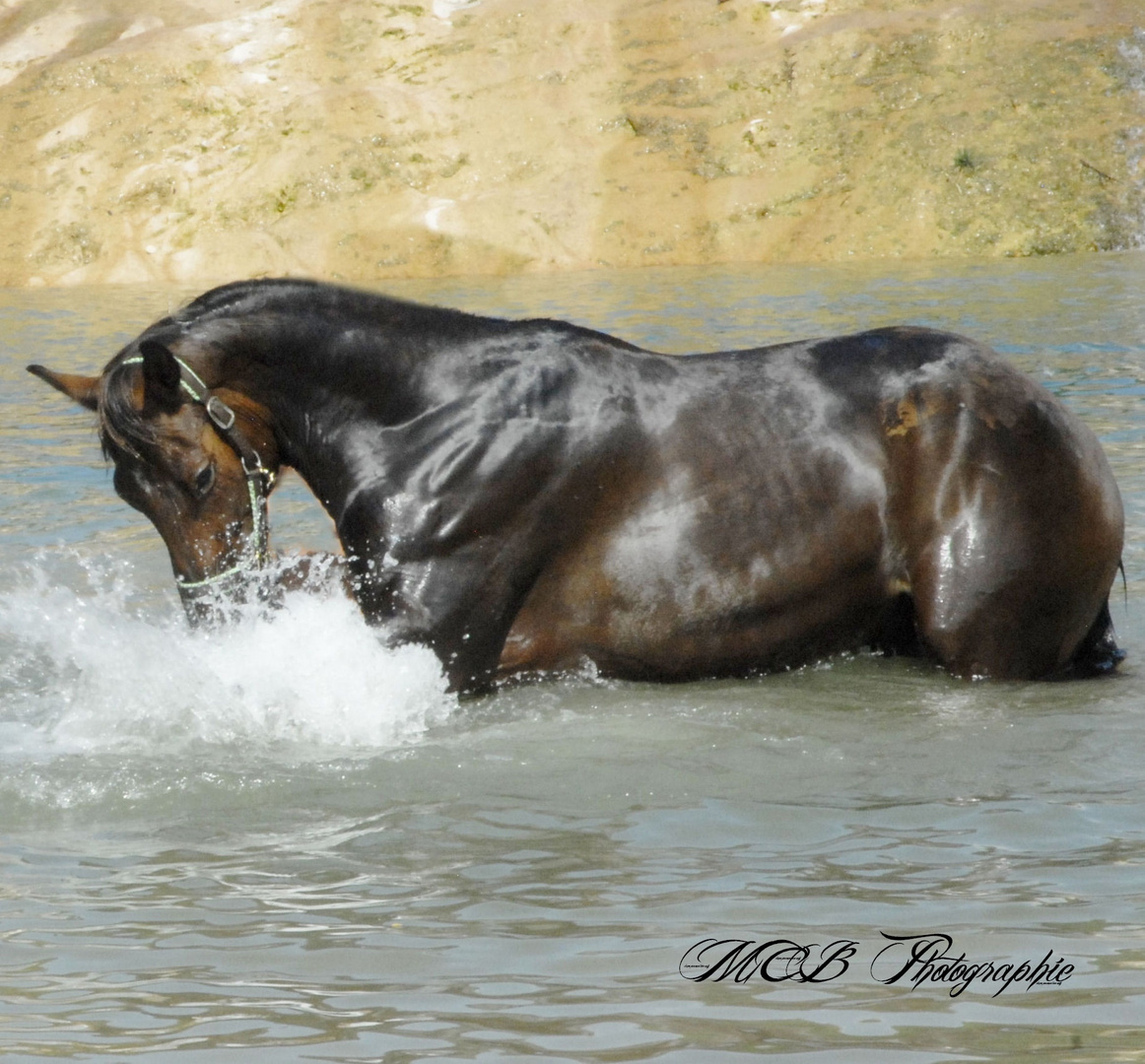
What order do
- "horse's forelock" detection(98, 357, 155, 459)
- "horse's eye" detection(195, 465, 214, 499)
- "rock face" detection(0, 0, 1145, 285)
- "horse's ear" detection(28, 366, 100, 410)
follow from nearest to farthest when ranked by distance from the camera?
"horse's forelock" detection(98, 357, 155, 459) < "horse's eye" detection(195, 465, 214, 499) < "horse's ear" detection(28, 366, 100, 410) < "rock face" detection(0, 0, 1145, 285)

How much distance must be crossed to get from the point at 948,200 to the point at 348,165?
12.5 meters

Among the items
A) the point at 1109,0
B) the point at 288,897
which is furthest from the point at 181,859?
the point at 1109,0

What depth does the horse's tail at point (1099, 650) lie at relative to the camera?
597cm

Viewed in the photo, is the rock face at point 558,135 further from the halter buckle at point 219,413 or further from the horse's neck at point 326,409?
the halter buckle at point 219,413

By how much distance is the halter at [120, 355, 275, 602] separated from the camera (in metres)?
5.27

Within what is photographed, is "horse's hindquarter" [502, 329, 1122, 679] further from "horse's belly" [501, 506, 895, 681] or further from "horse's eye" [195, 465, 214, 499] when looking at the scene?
"horse's eye" [195, 465, 214, 499]

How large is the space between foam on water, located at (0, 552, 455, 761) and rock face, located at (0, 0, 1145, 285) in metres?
27.0

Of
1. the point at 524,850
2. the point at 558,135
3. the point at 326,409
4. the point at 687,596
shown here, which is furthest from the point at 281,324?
the point at 558,135

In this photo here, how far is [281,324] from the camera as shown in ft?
17.9

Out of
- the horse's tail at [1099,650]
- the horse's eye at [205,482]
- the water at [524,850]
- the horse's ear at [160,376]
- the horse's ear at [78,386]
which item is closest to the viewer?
the water at [524,850]

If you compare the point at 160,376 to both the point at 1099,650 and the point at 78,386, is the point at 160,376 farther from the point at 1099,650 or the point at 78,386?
the point at 1099,650

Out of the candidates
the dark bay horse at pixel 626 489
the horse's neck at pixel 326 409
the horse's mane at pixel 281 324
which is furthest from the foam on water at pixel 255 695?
the horse's mane at pixel 281 324

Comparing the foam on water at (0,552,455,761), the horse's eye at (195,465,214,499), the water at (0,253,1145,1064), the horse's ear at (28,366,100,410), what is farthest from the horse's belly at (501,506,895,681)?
the horse's ear at (28,366,100,410)

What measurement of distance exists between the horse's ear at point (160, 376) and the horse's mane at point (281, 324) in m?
0.07
